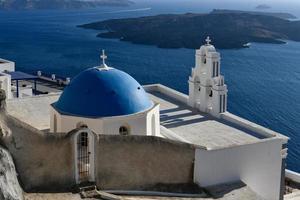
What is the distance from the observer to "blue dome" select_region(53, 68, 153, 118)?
1543 centimetres

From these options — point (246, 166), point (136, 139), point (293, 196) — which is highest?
point (136, 139)

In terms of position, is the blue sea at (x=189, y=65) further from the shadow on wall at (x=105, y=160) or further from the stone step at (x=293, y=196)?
the shadow on wall at (x=105, y=160)

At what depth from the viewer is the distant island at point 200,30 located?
315ft

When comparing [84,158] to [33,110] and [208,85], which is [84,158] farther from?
[208,85]

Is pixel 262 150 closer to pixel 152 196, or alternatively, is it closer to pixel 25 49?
pixel 152 196

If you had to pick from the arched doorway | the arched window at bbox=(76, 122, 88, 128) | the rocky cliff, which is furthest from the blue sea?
the rocky cliff

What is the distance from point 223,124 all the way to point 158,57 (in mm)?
59734

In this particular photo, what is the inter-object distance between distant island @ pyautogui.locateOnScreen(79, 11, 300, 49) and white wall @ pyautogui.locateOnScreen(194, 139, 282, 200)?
73505mm

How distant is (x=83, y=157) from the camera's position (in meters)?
14.4

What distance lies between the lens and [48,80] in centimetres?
4281

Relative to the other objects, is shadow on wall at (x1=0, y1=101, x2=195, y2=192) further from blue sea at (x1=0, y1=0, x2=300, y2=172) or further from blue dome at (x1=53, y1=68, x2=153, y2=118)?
blue sea at (x1=0, y1=0, x2=300, y2=172)

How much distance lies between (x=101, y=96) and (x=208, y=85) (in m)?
6.25

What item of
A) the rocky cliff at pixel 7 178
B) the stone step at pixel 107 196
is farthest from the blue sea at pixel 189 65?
the rocky cliff at pixel 7 178

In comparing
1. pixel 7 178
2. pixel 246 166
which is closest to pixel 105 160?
pixel 7 178
